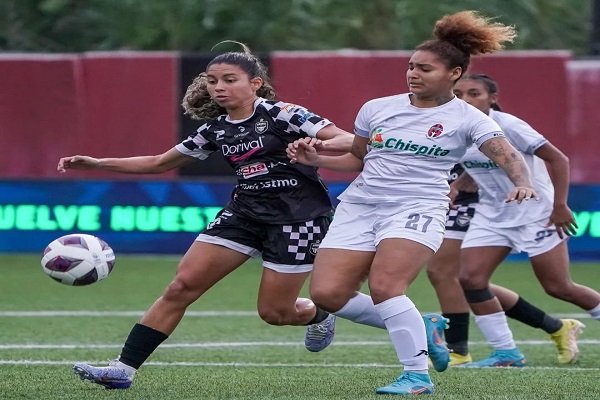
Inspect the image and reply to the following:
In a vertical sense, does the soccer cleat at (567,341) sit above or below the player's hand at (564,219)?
below

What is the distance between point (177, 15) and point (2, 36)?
11.5 feet

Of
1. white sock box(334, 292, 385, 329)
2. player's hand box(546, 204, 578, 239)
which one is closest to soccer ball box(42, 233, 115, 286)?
white sock box(334, 292, 385, 329)

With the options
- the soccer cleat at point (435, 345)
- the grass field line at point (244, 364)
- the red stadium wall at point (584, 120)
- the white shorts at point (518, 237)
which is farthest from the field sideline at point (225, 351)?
the red stadium wall at point (584, 120)

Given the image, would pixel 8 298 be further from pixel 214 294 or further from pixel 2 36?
pixel 2 36

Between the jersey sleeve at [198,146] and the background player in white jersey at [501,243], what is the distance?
1.86 m

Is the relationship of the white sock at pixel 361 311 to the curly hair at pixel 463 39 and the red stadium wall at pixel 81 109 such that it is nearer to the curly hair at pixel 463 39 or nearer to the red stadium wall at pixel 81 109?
the curly hair at pixel 463 39

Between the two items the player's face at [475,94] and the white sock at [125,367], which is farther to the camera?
the player's face at [475,94]

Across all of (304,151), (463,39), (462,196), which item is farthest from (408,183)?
(462,196)

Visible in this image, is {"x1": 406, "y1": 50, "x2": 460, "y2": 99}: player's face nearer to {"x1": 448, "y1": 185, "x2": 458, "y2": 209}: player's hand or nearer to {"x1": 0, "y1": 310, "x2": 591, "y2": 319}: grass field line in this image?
{"x1": 448, "y1": 185, "x2": 458, "y2": 209}: player's hand

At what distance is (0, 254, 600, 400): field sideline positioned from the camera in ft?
21.0

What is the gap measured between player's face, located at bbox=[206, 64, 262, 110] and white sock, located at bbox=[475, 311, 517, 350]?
2372mm

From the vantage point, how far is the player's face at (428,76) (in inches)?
245

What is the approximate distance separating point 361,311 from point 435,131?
1061 millimetres

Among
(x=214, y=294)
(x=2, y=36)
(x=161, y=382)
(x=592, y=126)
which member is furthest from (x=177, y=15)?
(x=161, y=382)
